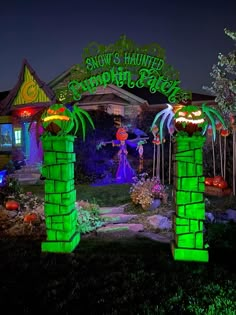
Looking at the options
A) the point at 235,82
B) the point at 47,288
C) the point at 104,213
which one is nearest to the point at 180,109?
the point at 47,288

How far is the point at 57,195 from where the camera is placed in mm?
5688

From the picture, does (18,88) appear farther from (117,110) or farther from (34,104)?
(117,110)

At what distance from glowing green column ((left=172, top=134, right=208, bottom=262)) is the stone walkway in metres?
1.21

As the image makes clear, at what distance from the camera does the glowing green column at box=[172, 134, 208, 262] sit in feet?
17.5

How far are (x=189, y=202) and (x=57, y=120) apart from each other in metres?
2.69

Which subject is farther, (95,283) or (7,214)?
(7,214)

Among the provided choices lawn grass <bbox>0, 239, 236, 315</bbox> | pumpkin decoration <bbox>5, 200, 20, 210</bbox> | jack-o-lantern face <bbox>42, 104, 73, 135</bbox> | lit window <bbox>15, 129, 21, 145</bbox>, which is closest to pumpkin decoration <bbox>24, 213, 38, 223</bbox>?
lawn grass <bbox>0, 239, 236, 315</bbox>

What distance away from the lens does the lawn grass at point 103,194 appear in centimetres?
1116

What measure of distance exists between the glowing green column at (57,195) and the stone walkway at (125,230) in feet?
5.08

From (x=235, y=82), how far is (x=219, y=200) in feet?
18.2

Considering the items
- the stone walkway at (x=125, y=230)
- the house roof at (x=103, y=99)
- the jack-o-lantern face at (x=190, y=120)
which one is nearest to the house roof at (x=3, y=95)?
the house roof at (x=103, y=99)

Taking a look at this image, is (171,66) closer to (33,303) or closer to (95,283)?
(95,283)

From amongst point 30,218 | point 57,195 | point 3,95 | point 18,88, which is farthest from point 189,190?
point 3,95

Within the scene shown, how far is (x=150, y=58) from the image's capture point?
589 cm
